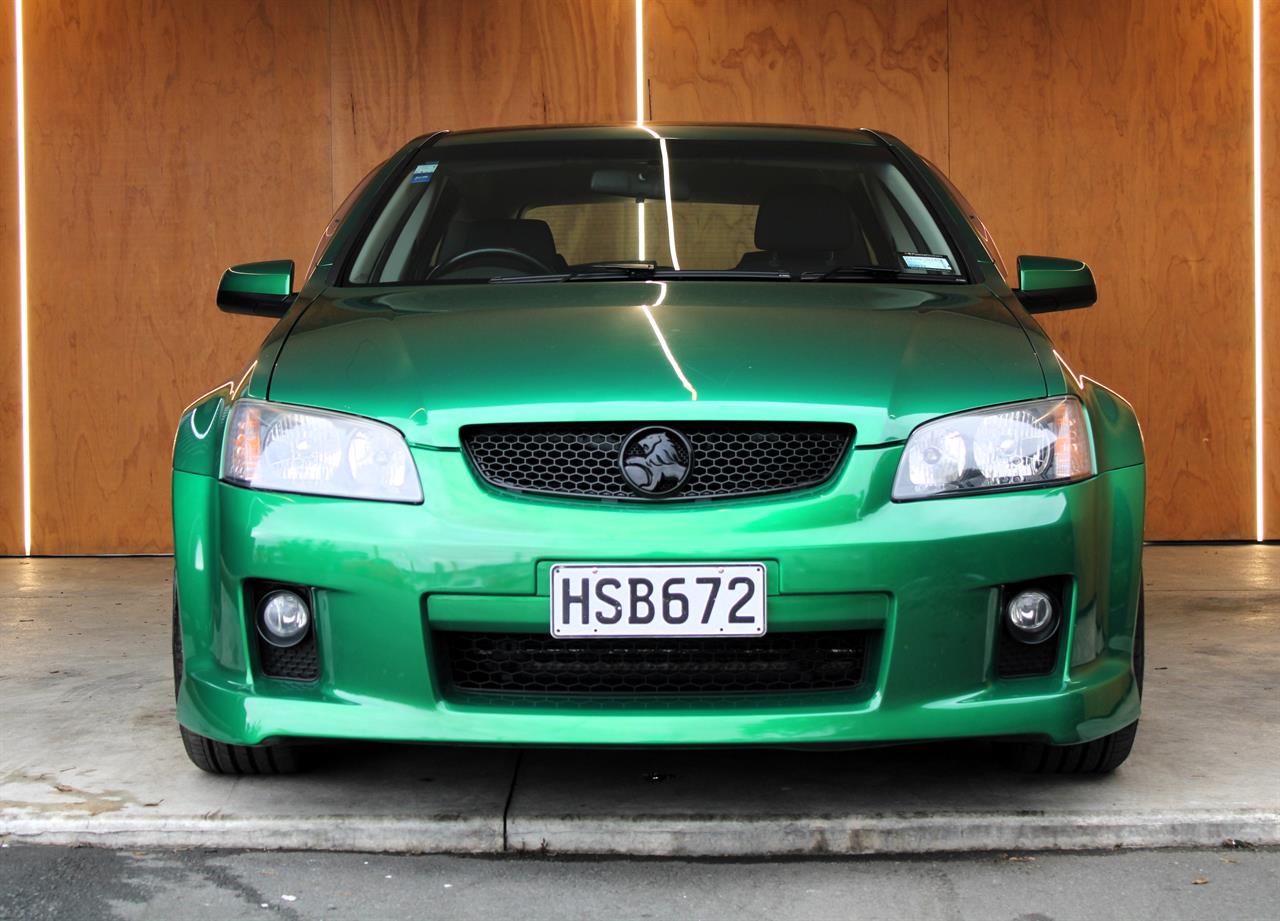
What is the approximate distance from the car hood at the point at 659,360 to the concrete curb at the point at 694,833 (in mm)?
718

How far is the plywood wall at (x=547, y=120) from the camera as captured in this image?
6969mm

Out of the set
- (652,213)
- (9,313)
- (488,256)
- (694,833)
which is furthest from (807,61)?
(694,833)

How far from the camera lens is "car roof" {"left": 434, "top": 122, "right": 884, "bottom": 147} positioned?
409 cm

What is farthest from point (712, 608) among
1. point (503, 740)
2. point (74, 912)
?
point (74, 912)

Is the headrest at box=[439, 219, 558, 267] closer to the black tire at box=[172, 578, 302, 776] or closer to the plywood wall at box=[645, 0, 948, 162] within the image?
the black tire at box=[172, 578, 302, 776]

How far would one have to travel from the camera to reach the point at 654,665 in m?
2.73

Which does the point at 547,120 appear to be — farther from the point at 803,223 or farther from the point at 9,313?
the point at 803,223

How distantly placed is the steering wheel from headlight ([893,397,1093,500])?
48.6 inches

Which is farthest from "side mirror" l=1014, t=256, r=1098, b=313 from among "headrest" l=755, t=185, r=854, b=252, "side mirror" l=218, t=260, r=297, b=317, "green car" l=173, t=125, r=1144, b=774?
"side mirror" l=218, t=260, r=297, b=317

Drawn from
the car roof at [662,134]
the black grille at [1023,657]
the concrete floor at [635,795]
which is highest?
the car roof at [662,134]

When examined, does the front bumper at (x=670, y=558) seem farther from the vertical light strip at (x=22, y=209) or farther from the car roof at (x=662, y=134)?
the vertical light strip at (x=22, y=209)

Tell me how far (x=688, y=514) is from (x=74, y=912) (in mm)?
1166

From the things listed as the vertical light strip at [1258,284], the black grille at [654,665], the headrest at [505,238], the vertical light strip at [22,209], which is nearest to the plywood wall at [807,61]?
the vertical light strip at [1258,284]

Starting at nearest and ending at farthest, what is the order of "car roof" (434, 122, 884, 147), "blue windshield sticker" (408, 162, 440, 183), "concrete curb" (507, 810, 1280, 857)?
"concrete curb" (507, 810, 1280, 857)
"blue windshield sticker" (408, 162, 440, 183)
"car roof" (434, 122, 884, 147)
